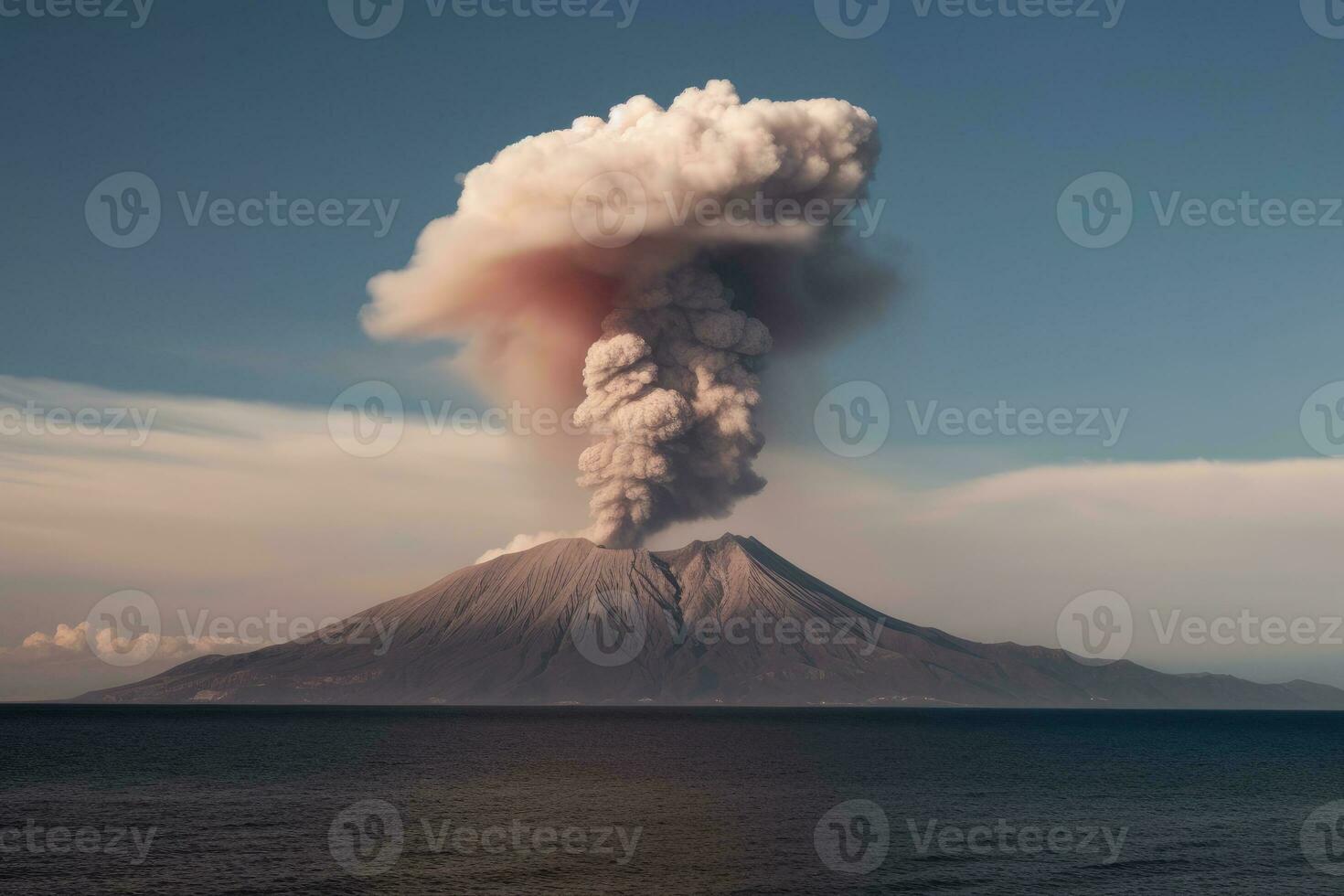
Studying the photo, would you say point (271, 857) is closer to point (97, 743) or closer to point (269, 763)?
point (269, 763)

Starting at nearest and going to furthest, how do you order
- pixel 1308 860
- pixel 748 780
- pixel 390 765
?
pixel 1308 860, pixel 748 780, pixel 390 765

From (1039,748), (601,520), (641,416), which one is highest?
(641,416)

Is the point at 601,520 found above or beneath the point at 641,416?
beneath

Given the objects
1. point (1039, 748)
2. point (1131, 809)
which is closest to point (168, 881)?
point (1131, 809)

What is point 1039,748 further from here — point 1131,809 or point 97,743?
point 97,743

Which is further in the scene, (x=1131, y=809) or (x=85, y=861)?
(x=1131, y=809)

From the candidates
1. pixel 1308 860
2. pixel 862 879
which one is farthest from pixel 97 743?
pixel 1308 860

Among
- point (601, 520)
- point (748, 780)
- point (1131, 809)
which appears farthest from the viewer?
point (601, 520)
